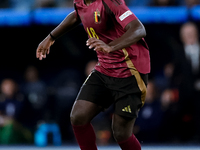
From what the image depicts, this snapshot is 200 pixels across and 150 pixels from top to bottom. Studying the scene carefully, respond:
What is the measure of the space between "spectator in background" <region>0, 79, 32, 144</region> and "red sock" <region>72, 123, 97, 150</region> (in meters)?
3.61

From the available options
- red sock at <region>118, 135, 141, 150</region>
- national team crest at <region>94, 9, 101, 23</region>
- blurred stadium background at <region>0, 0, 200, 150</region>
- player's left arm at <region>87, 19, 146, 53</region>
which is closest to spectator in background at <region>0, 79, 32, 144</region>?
blurred stadium background at <region>0, 0, 200, 150</region>

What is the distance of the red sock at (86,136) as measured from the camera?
4.06m

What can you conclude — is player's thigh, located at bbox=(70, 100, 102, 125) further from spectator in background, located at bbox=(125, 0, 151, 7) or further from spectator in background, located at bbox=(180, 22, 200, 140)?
spectator in background, located at bbox=(125, 0, 151, 7)

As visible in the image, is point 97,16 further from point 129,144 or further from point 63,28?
point 129,144

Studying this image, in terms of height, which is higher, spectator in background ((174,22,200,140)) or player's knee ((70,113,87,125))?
player's knee ((70,113,87,125))

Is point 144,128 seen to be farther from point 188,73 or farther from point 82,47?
point 82,47

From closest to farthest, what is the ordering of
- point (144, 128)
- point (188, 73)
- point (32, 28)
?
point (188, 73), point (144, 128), point (32, 28)

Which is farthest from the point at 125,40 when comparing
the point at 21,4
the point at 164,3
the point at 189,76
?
the point at 21,4

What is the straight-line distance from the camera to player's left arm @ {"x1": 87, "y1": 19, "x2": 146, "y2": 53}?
361cm

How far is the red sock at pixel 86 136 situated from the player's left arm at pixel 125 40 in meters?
0.83

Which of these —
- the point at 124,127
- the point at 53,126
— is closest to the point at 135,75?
the point at 124,127

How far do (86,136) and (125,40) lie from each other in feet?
3.31

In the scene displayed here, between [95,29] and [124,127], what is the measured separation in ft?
3.12

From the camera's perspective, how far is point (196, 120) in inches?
272
